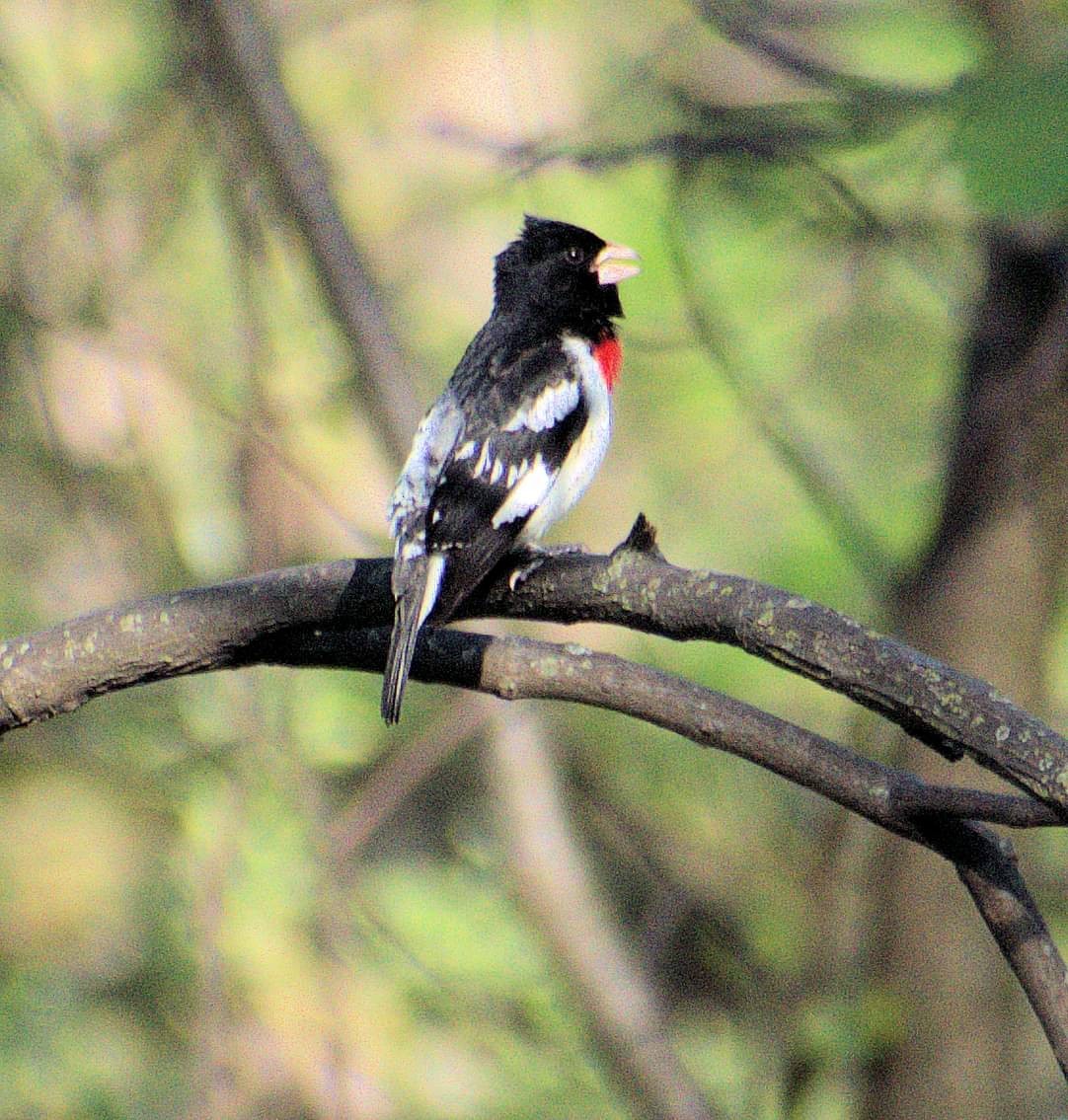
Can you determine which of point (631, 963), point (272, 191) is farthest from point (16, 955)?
point (272, 191)

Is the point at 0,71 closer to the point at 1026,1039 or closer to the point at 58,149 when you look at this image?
the point at 58,149

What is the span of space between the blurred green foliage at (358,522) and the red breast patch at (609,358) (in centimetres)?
51

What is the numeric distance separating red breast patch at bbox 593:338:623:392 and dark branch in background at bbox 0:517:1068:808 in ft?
3.94

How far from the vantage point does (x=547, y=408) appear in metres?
3.57

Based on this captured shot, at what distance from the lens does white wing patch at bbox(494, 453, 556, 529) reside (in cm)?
326

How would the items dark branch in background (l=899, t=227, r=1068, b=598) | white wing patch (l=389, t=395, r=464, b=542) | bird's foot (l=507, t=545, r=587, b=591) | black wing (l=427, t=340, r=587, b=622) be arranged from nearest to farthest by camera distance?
bird's foot (l=507, t=545, r=587, b=591), black wing (l=427, t=340, r=587, b=622), white wing patch (l=389, t=395, r=464, b=542), dark branch in background (l=899, t=227, r=1068, b=598)

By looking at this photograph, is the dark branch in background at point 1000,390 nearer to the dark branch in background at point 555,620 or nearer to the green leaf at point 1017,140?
the green leaf at point 1017,140

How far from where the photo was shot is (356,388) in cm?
501

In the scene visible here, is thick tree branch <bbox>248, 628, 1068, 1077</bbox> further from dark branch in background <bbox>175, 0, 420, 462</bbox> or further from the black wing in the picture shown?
dark branch in background <bbox>175, 0, 420, 462</bbox>

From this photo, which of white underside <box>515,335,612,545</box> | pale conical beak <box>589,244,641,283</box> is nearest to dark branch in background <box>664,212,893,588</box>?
pale conical beak <box>589,244,641,283</box>

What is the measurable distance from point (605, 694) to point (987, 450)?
278cm

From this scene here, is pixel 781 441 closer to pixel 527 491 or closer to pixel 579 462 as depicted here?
pixel 579 462

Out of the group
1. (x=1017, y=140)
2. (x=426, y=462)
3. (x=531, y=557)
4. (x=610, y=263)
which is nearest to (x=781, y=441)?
(x=610, y=263)

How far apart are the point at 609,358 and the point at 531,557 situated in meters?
0.98
